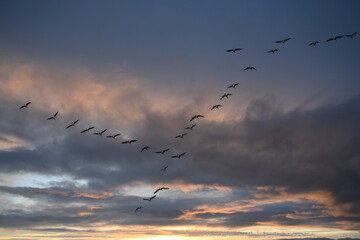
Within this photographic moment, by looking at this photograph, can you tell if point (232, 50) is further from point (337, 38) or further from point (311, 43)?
point (337, 38)

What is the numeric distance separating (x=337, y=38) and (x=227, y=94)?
2117 inches

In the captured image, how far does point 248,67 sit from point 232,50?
11.4m

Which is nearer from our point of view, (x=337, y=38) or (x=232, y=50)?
(x=337, y=38)

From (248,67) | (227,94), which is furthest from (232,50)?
(227,94)

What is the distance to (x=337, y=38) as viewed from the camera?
446ft

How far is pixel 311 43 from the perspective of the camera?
142m

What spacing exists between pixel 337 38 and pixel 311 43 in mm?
9936

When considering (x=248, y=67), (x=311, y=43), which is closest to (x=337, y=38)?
(x=311, y=43)

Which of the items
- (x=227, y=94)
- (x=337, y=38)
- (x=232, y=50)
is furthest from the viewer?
(x=227, y=94)

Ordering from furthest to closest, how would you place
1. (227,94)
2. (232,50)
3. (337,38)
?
(227,94) → (232,50) → (337,38)

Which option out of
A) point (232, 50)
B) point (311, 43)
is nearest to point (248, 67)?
point (232, 50)

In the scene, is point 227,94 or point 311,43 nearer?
point 311,43

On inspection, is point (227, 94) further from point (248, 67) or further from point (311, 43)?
point (311, 43)

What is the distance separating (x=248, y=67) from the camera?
504ft
